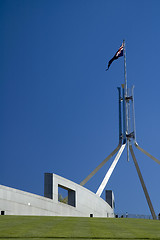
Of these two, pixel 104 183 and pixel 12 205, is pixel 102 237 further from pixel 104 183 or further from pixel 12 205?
pixel 104 183

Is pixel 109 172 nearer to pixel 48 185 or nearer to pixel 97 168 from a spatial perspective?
pixel 97 168

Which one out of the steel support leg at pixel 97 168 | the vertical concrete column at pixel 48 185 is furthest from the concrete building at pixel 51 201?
the steel support leg at pixel 97 168

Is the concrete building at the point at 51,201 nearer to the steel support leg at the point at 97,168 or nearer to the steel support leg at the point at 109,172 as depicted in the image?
the steel support leg at the point at 109,172

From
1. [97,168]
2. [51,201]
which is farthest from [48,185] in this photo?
[97,168]

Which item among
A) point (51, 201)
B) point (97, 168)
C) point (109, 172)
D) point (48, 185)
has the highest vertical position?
point (97, 168)

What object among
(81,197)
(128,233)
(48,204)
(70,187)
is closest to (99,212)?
(81,197)

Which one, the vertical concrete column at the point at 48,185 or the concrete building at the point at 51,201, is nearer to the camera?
the concrete building at the point at 51,201

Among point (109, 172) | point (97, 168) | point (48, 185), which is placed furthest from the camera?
point (109, 172)

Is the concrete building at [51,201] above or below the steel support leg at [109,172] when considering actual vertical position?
below

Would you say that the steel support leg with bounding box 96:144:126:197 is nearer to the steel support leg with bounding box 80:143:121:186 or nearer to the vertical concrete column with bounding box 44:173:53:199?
the steel support leg with bounding box 80:143:121:186

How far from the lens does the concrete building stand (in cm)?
2464

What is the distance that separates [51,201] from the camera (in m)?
28.2

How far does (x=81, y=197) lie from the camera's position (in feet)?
106

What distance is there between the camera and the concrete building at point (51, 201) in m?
24.6
